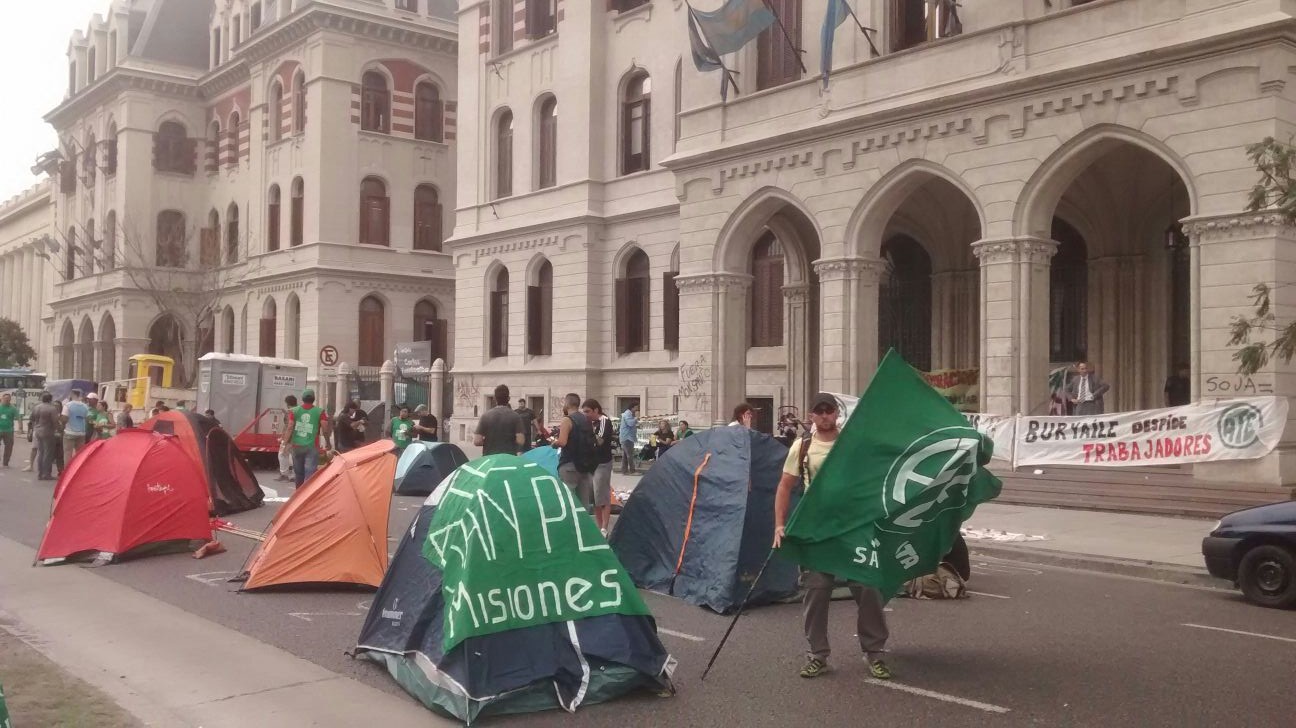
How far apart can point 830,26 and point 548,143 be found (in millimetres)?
13949

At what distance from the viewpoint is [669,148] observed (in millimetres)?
30234

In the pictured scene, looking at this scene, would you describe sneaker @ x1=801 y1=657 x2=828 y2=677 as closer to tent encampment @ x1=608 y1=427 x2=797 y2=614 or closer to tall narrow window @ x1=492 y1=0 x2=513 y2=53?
tent encampment @ x1=608 y1=427 x2=797 y2=614

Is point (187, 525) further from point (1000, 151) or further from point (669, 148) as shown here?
point (669, 148)

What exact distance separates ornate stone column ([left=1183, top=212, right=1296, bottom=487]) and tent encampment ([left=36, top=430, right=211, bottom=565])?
45.1 ft

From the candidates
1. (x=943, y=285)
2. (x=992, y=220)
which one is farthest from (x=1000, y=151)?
(x=943, y=285)

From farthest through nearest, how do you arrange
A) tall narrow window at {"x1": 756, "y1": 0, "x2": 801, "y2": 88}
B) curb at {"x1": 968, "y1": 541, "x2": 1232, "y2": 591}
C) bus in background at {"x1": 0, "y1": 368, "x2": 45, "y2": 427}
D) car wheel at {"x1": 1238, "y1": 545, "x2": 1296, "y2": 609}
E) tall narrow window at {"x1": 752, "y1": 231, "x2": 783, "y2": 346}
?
bus in background at {"x1": 0, "y1": 368, "x2": 45, "y2": 427}, tall narrow window at {"x1": 752, "y1": 231, "x2": 783, "y2": 346}, tall narrow window at {"x1": 756, "y1": 0, "x2": 801, "y2": 88}, curb at {"x1": 968, "y1": 541, "x2": 1232, "y2": 591}, car wheel at {"x1": 1238, "y1": 545, "x2": 1296, "y2": 609}

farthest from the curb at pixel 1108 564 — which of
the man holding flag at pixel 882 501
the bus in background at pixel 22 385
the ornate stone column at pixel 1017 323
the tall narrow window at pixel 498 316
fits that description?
the bus in background at pixel 22 385

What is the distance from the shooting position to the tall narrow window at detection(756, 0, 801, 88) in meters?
24.6

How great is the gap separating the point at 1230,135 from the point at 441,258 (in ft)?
113

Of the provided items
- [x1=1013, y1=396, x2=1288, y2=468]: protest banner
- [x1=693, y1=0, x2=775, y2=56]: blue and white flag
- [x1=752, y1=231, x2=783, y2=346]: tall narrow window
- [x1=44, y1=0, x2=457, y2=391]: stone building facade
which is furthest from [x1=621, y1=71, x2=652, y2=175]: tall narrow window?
[x1=44, y1=0, x2=457, y2=391]: stone building facade

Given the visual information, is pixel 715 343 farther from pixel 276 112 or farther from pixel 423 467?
pixel 276 112

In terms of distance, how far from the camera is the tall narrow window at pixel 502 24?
35.5 metres

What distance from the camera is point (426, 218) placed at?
47.0 metres

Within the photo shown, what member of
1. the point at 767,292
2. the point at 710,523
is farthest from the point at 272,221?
the point at 710,523
